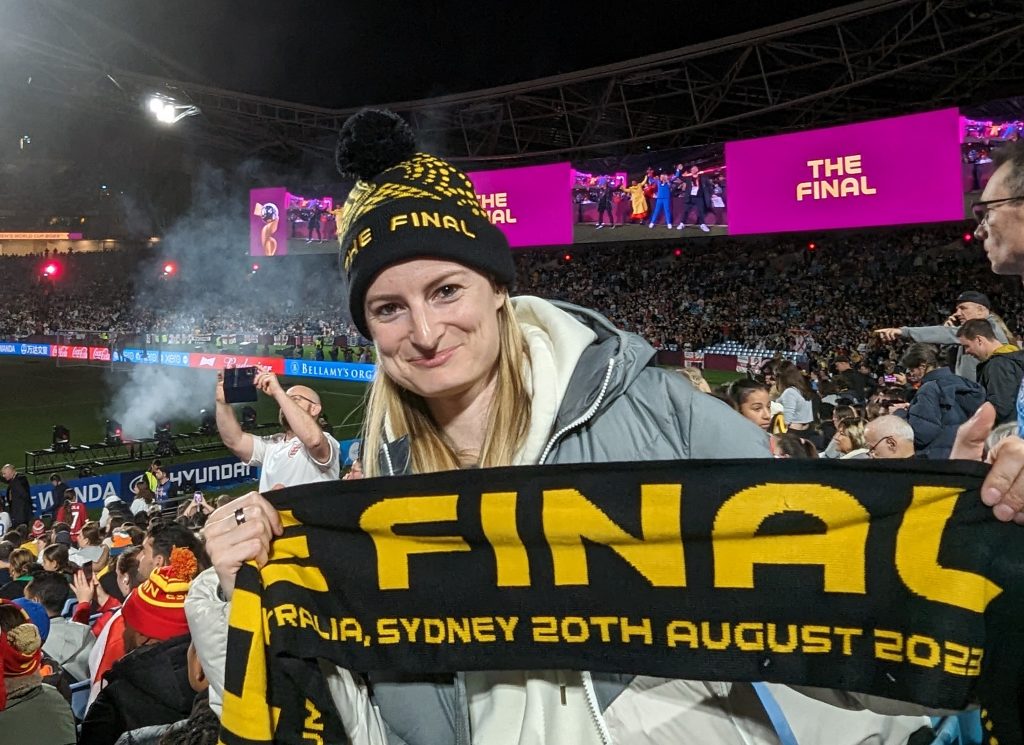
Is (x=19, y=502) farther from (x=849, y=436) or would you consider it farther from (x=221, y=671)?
(x=221, y=671)

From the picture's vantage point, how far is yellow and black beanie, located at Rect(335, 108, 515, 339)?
1.68 metres

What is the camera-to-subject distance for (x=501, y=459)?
170 centimetres

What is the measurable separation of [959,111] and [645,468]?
18.5 m

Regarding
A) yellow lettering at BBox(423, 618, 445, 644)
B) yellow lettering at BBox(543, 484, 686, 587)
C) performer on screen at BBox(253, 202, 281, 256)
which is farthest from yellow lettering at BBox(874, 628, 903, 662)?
performer on screen at BBox(253, 202, 281, 256)

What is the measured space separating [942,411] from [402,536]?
399 cm

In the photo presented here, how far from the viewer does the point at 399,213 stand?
1695 millimetres

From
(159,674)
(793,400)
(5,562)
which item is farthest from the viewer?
(793,400)

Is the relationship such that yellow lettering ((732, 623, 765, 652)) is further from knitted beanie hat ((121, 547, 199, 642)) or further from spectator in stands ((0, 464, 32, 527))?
spectator in stands ((0, 464, 32, 527))

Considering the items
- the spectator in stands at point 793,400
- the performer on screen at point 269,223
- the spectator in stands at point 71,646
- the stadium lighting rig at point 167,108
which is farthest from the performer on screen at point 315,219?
the spectator in stands at point 71,646

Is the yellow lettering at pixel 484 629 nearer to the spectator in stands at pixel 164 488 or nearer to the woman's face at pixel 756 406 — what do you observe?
the woman's face at pixel 756 406

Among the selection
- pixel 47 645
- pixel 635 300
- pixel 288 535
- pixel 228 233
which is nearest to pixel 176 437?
pixel 47 645

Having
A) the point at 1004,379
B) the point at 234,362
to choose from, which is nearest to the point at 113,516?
the point at 1004,379

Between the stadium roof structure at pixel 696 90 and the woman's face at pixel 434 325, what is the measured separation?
57.9ft

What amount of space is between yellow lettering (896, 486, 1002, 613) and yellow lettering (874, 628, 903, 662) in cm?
10
